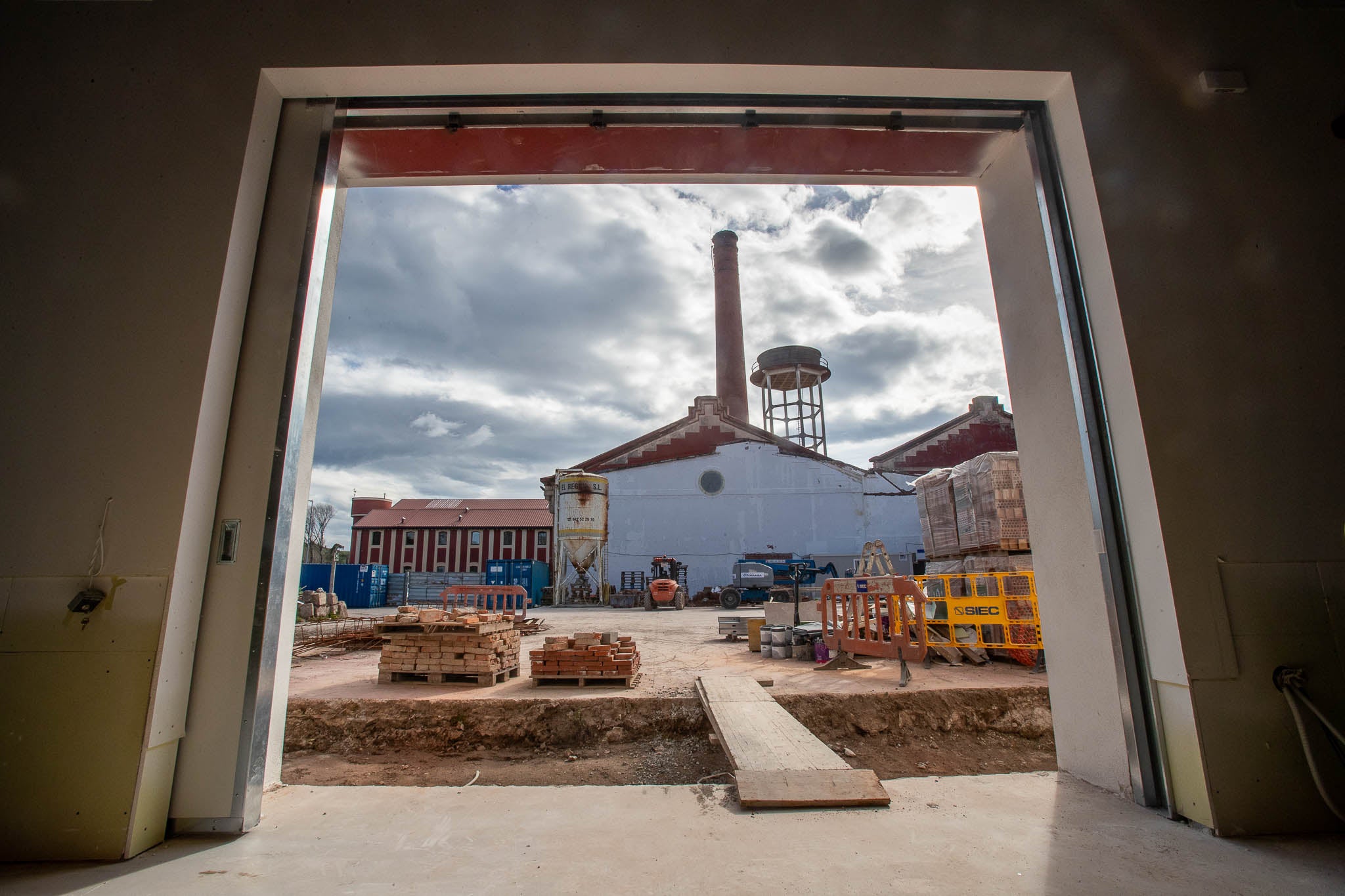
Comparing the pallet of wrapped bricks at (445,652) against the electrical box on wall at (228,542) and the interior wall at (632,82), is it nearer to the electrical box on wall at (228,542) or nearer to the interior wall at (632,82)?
the electrical box on wall at (228,542)

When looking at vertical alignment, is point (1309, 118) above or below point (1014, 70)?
below

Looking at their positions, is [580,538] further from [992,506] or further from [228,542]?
[228,542]

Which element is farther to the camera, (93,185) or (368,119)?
(368,119)

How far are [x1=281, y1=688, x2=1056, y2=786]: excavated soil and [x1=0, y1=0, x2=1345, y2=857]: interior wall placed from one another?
3.99 meters

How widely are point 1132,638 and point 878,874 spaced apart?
1.42 meters

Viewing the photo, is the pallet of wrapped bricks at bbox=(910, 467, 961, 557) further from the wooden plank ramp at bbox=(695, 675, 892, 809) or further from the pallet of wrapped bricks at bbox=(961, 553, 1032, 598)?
the wooden plank ramp at bbox=(695, 675, 892, 809)

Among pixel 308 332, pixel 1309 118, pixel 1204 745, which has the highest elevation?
pixel 1309 118

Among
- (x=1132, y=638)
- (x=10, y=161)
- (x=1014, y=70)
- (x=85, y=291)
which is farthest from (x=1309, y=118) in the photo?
(x=10, y=161)

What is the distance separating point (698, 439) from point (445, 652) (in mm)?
23361

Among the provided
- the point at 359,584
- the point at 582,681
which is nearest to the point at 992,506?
the point at 582,681

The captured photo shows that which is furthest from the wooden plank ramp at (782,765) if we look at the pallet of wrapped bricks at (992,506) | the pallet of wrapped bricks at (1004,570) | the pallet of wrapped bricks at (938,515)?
the pallet of wrapped bricks at (938,515)

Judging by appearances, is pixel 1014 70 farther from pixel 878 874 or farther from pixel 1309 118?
pixel 878 874

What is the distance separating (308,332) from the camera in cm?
258

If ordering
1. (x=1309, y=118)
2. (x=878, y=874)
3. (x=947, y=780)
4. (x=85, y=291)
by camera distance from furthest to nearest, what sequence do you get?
(x=947, y=780)
(x=1309, y=118)
(x=85, y=291)
(x=878, y=874)
